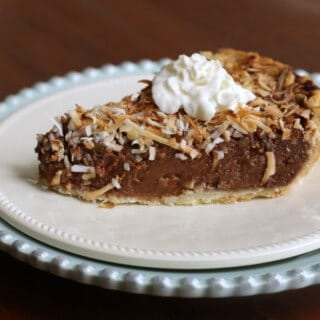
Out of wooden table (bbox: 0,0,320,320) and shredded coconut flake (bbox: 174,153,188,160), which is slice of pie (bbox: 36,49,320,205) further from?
wooden table (bbox: 0,0,320,320)

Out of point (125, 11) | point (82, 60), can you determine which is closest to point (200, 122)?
point (82, 60)

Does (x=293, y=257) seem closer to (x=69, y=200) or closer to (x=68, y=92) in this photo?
(x=69, y=200)

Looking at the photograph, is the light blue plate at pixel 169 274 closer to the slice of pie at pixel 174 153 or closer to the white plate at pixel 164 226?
the white plate at pixel 164 226

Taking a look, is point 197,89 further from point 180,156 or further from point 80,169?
point 80,169

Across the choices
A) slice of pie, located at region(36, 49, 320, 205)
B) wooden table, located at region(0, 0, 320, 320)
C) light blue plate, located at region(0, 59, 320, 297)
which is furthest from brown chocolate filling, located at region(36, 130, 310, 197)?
wooden table, located at region(0, 0, 320, 320)

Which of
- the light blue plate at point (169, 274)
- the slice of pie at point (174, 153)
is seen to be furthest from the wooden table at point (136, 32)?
the light blue plate at point (169, 274)

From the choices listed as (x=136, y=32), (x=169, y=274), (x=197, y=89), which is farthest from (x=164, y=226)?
(x=136, y=32)

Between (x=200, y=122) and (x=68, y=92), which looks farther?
(x=68, y=92)
